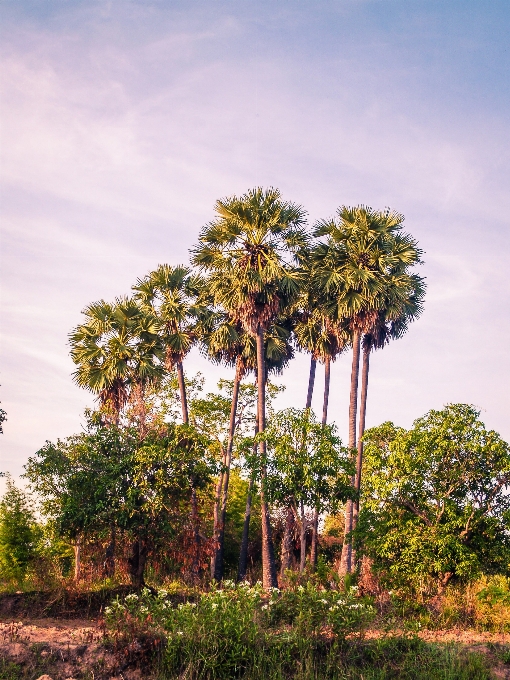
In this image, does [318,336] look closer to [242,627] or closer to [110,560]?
[110,560]

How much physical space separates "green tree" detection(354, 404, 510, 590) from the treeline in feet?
0.20

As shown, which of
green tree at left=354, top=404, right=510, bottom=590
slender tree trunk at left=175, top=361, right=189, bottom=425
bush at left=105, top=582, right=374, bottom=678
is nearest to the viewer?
bush at left=105, top=582, right=374, bottom=678

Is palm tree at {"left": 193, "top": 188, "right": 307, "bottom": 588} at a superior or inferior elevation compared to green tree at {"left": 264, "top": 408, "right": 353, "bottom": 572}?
superior

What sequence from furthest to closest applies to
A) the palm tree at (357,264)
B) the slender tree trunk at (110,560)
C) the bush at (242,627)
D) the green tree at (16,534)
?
the palm tree at (357,264) < the green tree at (16,534) < the slender tree trunk at (110,560) < the bush at (242,627)

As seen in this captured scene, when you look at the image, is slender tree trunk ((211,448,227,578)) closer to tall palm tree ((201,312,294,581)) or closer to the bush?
tall palm tree ((201,312,294,581))

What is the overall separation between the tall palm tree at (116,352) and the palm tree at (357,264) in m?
8.86

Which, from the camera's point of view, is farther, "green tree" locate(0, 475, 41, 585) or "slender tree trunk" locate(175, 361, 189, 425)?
"slender tree trunk" locate(175, 361, 189, 425)

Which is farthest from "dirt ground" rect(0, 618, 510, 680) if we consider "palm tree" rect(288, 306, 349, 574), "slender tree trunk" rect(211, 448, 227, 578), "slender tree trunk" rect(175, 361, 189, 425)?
"slender tree trunk" rect(175, 361, 189, 425)

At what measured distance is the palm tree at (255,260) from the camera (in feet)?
99.8

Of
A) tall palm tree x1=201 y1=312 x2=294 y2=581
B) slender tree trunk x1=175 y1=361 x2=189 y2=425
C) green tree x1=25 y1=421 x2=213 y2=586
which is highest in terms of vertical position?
tall palm tree x1=201 y1=312 x2=294 y2=581

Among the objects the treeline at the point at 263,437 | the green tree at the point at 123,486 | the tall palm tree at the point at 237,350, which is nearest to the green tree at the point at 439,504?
the treeline at the point at 263,437

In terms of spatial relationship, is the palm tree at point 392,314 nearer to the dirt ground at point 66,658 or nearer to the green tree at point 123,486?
the green tree at point 123,486

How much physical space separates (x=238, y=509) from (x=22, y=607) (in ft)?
69.1

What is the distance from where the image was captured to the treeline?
22531mm
